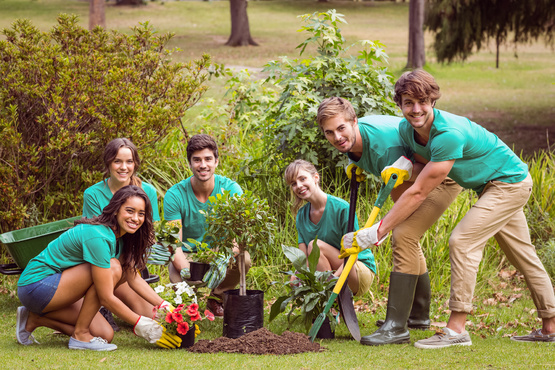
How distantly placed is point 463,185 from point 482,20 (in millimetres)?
7382

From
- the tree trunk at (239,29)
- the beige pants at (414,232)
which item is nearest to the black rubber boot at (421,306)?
the beige pants at (414,232)

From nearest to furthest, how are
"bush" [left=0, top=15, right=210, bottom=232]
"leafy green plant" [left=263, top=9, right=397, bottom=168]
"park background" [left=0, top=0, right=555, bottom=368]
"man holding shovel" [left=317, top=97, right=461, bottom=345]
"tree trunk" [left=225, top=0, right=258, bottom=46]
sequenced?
"park background" [left=0, top=0, right=555, bottom=368] → "man holding shovel" [left=317, top=97, right=461, bottom=345] → "bush" [left=0, top=15, right=210, bottom=232] → "leafy green plant" [left=263, top=9, right=397, bottom=168] → "tree trunk" [left=225, top=0, right=258, bottom=46]

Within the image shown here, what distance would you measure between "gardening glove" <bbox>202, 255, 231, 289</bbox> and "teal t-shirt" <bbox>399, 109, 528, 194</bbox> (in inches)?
54.5

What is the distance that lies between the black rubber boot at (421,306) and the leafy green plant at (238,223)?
1.10 metres

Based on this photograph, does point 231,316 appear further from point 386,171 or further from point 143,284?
point 386,171

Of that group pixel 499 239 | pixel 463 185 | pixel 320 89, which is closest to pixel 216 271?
pixel 463 185

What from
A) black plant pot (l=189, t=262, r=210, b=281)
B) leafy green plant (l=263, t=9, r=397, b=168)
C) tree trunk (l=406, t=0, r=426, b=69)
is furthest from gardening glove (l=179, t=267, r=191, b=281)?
tree trunk (l=406, t=0, r=426, b=69)

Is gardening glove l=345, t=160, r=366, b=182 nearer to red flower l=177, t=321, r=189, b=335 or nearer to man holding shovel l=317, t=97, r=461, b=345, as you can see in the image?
man holding shovel l=317, t=97, r=461, b=345

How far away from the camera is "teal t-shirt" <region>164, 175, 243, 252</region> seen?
4574 mm

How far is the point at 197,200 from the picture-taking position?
459 centimetres

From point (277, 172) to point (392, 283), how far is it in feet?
8.12

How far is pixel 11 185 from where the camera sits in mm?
5309

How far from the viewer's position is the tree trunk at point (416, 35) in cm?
1852

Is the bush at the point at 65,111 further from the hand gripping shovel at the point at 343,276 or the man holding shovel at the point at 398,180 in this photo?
the hand gripping shovel at the point at 343,276
